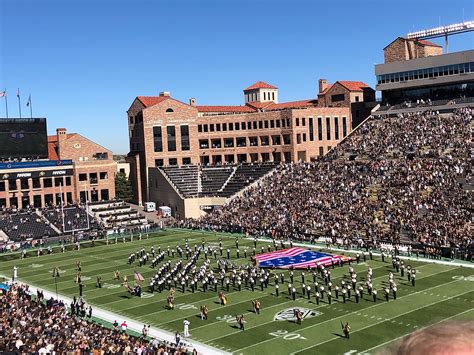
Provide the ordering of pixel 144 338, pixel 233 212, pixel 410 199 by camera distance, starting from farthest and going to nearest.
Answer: pixel 233 212
pixel 410 199
pixel 144 338

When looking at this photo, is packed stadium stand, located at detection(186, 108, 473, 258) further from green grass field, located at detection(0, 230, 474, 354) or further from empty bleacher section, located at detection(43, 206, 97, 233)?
empty bleacher section, located at detection(43, 206, 97, 233)

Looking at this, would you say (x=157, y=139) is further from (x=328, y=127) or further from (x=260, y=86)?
(x=260, y=86)

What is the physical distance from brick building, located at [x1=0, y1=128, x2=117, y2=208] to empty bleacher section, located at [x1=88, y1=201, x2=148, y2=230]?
213cm

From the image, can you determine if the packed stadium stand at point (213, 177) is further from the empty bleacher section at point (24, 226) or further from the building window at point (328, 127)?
the empty bleacher section at point (24, 226)

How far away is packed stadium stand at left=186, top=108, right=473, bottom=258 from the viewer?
39781 millimetres

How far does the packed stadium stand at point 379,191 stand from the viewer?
131 feet

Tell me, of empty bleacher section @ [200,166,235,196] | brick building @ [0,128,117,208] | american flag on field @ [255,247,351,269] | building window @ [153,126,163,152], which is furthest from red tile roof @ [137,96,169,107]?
american flag on field @ [255,247,351,269]

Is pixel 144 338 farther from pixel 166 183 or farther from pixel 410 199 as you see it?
pixel 166 183

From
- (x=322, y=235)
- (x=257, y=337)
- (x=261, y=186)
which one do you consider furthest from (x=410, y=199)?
(x=257, y=337)

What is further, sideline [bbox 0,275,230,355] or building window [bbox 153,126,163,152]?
building window [bbox 153,126,163,152]

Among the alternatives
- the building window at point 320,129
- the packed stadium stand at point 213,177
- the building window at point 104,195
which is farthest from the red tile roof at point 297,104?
the building window at point 104,195

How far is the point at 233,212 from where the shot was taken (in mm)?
53781

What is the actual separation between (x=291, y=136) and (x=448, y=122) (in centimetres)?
1937

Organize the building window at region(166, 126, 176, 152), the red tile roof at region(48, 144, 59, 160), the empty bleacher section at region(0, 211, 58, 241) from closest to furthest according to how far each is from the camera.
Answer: the empty bleacher section at region(0, 211, 58, 241), the red tile roof at region(48, 144, 59, 160), the building window at region(166, 126, 176, 152)
